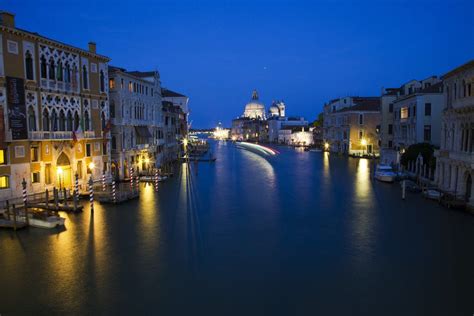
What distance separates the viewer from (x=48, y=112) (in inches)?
1128

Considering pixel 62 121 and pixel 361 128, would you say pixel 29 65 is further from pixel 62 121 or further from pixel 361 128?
pixel 361 128

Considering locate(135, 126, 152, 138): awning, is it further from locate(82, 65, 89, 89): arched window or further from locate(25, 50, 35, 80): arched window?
locate(25, 50, 35, 80): arched window

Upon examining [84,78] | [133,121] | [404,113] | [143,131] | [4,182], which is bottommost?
[4,182]

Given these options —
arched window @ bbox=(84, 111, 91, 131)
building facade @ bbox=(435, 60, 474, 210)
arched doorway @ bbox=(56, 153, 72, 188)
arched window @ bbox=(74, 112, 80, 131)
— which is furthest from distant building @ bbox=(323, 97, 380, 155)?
arched doorway @ bbox=(56, 153, 72, 188)

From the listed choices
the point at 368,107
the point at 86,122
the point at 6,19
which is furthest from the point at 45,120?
the point at 368,107

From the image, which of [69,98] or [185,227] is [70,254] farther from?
[69,98]

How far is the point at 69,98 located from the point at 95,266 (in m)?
19.4

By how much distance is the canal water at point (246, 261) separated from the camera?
40.2ft

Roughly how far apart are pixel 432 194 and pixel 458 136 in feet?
14.9

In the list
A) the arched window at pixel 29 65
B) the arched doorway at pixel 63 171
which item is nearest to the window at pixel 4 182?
the arched doorway at pixel 63 171

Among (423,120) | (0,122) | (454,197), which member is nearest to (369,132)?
(423,120)

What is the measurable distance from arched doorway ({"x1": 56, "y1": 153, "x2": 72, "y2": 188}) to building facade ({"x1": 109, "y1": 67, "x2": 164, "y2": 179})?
7.59 m

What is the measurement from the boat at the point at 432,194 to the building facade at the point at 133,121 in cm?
2708

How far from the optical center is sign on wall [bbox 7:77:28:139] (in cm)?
2502
